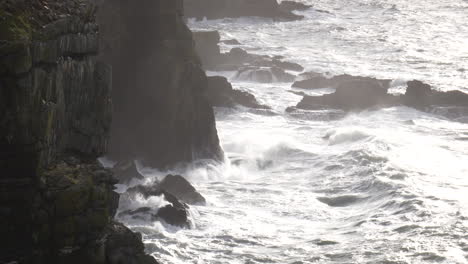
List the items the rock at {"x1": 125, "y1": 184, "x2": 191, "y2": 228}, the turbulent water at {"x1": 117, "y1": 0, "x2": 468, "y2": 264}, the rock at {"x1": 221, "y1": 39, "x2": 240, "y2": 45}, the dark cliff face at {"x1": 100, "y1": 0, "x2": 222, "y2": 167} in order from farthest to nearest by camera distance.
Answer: the rock at {"x1": 221, "y1": 39, "x2": 240, "y2": 45}, the dark cliff face at {"x1": 100, "y1": 0, "x2": 222, "y2": 167}, the rock at {"x1": 125, "y1": 184, "x2": 191, "y2": 228}, the turbulent water at {"x1": 117, "y1": 0, "x2": 468, "y2": 264}

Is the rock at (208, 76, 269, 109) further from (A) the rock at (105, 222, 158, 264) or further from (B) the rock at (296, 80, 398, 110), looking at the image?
(A) the rock at (105, 222, 158, 264)

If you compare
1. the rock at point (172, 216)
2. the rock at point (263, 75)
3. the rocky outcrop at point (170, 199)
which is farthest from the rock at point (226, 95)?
the rock at point (172, 216)

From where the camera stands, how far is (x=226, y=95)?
55844 mm

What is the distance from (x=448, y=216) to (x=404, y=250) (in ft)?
13.8

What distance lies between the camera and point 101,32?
40.0 meters

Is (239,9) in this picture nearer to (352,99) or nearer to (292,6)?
(292,6)

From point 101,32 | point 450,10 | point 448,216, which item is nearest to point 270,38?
point 450,10

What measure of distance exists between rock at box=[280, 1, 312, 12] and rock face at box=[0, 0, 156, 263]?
8081cm

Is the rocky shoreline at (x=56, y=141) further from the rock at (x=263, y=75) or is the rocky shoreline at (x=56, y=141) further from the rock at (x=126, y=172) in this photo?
the rock at (x=263, y=75)

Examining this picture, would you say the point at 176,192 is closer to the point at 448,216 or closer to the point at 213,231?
the point at 213,231

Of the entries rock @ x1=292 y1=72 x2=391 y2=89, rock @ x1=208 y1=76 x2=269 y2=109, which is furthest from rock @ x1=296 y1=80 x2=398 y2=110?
rock @ x1=292 y1=72 x2=391 y2=89

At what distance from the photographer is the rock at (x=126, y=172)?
123ft

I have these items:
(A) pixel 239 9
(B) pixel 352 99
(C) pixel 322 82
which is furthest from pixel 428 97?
(A) pixel 239 9

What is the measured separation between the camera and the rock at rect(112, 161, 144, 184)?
3741 cm
